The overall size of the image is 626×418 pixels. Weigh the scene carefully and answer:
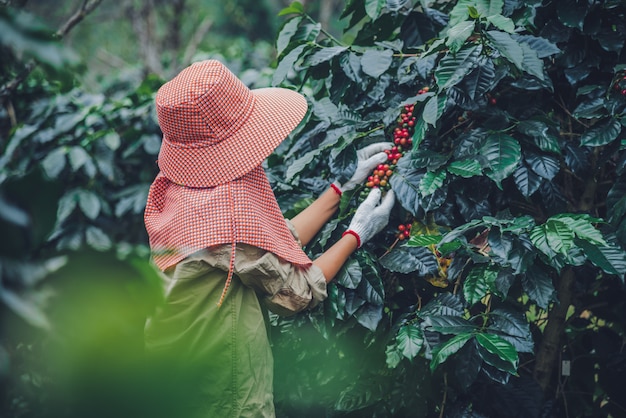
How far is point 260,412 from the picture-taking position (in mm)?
1758

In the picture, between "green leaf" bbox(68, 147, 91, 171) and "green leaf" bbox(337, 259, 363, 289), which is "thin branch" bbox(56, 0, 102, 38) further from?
"green leaf" bbox(337, 259, 363, 289)

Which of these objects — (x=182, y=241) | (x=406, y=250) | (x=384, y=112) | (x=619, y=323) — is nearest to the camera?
(x=182, y=241)

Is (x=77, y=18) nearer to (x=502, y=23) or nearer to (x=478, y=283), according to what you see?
(x=502, y=23)

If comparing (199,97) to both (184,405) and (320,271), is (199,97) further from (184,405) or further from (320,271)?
(184,405)

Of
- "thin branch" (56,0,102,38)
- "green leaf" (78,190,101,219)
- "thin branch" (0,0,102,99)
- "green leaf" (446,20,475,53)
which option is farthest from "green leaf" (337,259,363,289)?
"green leaf" (78,190,101,219)

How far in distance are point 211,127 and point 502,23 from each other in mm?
836

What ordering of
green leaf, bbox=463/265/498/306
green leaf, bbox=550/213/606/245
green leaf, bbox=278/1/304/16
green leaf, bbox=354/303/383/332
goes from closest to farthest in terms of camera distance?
green leaf, bbox=550/213/606/245 → green leaf, bbox=463/265/498/306 → green leaf, bbox=354/303/383/332 → green leaf, bbox=278/1/304/16

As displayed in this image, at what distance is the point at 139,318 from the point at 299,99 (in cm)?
145

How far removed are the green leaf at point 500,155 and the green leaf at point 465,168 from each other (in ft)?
0.14

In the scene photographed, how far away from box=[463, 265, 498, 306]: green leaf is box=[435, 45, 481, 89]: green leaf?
1.64 ft

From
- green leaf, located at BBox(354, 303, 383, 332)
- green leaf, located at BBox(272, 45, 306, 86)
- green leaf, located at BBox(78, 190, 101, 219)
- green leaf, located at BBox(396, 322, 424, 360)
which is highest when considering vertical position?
green leaf, located at BBox(272, 45, 306, 86)

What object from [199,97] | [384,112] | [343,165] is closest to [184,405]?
[199,97]

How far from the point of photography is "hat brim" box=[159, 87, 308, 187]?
5.79ft

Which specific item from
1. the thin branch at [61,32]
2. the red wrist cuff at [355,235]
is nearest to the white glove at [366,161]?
the red wrist cuff at [355,235]
